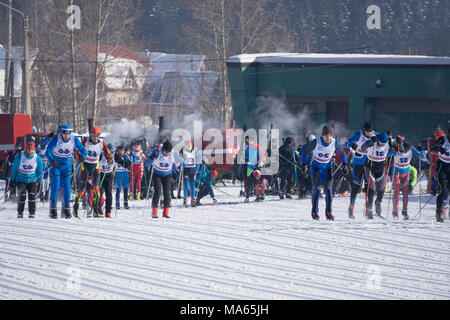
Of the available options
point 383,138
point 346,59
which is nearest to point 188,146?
point 383,138

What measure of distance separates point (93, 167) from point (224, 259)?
4.82m

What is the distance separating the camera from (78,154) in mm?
13094

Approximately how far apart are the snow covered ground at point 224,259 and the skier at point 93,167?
1.60 metres

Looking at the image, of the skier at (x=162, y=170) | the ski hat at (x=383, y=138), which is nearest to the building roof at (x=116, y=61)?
the skier at (x=162, y=170)

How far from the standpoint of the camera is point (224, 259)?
31.5 ft

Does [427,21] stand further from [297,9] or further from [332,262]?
[332,262]

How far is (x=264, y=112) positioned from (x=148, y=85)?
33.3 meters

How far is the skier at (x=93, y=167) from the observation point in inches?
524

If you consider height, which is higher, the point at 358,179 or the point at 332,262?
the point at 358,179

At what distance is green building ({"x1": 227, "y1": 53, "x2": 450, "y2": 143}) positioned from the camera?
2950 centimetres

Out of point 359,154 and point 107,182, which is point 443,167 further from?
point 107,182

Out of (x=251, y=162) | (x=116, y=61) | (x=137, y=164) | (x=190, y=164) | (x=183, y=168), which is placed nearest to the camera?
(x=190, y=164)

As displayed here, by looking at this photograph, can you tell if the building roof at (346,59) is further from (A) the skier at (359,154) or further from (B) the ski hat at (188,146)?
(A) the skier at (359,154)
